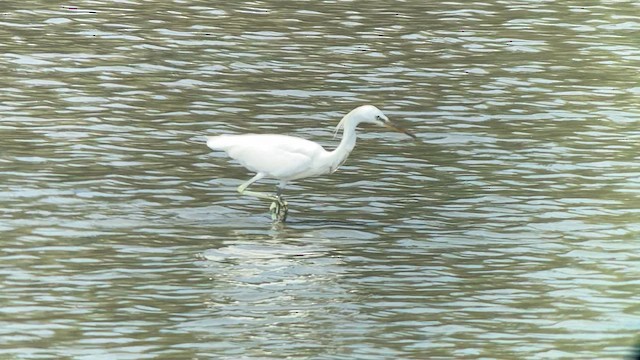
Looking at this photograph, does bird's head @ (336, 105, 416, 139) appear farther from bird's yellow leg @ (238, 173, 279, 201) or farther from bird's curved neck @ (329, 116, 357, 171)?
bird's yellow leg @ (238, 173, 279, 201)

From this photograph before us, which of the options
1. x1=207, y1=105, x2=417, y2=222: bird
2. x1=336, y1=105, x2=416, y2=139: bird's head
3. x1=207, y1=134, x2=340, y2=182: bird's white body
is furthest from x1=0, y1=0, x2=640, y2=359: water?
x1=336, y1=105, x2=416, y2=139: bird's head

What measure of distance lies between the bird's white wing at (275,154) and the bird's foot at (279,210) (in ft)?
A: 0.94

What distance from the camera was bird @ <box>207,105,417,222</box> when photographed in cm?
1692

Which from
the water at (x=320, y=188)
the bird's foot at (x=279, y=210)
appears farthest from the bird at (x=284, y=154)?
the water at (x=320, y=188)

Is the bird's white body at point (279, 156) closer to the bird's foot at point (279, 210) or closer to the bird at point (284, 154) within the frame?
the bird at point (284, 154)

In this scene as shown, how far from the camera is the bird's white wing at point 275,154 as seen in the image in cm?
1691

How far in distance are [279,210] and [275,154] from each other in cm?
60

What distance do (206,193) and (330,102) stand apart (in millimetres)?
4721

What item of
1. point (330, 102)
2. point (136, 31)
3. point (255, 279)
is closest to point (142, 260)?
A: point (255, 279)

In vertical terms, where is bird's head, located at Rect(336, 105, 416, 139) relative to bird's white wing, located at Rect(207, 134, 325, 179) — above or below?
above

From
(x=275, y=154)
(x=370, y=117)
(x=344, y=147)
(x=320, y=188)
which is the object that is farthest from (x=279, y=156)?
(x=320, y=188)

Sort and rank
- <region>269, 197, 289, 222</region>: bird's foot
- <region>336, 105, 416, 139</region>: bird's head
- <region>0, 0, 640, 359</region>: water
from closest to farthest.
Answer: <region>0, 0, 640, 359</region>: water < <region>269, 197, 289, 222</region>: bird's foot < <region>336, 105, 416, 139</region>: bird's head

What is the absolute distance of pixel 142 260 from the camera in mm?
14961

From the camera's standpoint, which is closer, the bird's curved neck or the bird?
the bird
